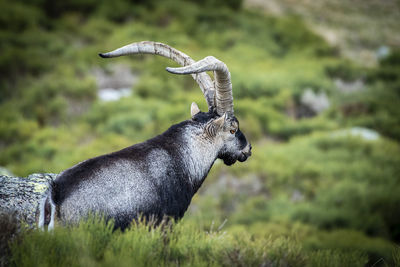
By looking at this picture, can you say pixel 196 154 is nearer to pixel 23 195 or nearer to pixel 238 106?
pixel 23 195

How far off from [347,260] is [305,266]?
49 cm

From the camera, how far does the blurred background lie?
19.2 metres

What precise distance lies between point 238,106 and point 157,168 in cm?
2169

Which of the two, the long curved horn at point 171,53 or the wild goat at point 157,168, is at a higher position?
the long curved horn at point 171,53

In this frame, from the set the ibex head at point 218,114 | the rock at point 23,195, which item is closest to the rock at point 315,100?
the ibex head at point 218,114

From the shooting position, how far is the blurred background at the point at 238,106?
63.2 feet

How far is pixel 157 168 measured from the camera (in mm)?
4723

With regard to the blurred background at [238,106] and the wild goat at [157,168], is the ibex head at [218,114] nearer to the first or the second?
the wild goat at [157,168]

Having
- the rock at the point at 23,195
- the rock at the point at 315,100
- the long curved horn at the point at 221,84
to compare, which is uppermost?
the rock at the point at 315,100

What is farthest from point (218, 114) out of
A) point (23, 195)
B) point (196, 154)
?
point (23, 195)

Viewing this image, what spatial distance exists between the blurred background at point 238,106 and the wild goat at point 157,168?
26.4ft

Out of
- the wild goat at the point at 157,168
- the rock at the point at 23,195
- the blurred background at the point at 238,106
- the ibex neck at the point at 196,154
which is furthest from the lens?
the blurred background at the point at 238,106

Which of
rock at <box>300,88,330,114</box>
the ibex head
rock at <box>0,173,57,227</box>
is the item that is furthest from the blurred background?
rock at <box>0,173,57,227</box>

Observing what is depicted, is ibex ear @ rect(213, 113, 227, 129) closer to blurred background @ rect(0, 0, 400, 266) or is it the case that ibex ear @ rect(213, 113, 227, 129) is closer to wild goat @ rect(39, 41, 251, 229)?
wild goat @ rect(39, 41, 251, 229)
